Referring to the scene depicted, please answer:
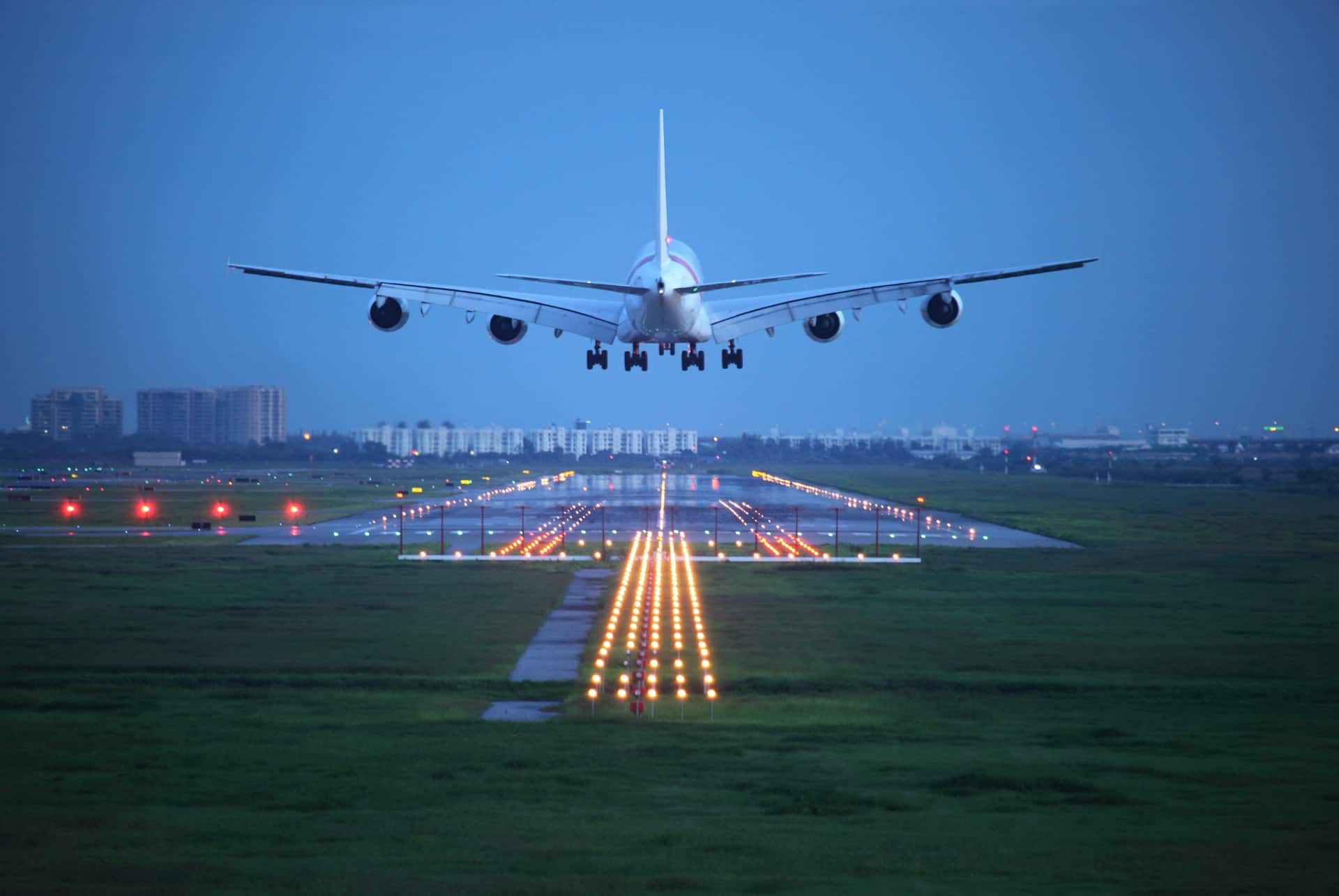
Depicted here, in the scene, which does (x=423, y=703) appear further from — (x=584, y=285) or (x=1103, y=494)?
(x=1103, y=494)

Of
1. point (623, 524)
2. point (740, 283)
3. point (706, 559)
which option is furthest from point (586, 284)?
point (623, 524)

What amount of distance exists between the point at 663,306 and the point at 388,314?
352 inches

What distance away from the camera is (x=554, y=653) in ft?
129

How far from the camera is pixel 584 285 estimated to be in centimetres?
3834

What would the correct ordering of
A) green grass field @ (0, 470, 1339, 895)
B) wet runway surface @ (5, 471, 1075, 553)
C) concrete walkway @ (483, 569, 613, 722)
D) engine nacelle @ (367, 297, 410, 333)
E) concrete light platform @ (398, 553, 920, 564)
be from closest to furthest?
green grass field @ (0, 470, 1339, 895)
concrete walkway @ (483, 569, 613, 722)
engine nacelle @ (367, 297, 410, 333)
concrete light platform @ (398, 553, 920, 564)
wet runway surface @ (5, 471, 1075, 553)

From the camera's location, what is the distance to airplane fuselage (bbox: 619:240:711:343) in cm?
4444

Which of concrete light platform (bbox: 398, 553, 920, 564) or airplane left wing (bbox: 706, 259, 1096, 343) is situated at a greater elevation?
airplane left wing (bbox: 706, 259, 1096, 343)

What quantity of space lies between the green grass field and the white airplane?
995cm

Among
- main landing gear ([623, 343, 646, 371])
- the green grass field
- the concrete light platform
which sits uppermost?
main landing gear ([623, 343, 646, 371])

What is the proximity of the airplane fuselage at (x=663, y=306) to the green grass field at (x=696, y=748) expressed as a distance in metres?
9.99

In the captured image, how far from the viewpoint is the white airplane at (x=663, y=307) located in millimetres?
43938

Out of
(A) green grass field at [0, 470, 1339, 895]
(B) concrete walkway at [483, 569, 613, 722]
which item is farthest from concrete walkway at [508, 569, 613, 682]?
(A) green grass field at [0, 470, 1339, 895]

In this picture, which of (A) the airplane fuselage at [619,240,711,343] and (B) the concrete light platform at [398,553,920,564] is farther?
(B) the concrete light platform at [398,553,920,564]

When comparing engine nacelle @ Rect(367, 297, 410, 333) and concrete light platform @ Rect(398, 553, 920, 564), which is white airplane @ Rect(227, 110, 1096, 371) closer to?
engine nacelle @ Rect(367, 297, 410, 333)
